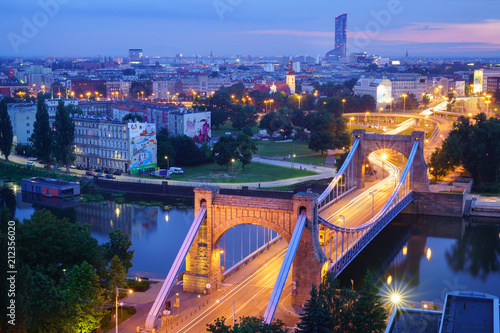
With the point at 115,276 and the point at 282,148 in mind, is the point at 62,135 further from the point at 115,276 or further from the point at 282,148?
the point at 115,276

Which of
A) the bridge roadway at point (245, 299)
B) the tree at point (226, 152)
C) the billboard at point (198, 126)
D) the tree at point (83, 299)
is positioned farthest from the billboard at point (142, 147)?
the tree at point (83, 299)

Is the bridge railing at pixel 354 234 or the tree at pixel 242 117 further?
the tree at pixel 242 117

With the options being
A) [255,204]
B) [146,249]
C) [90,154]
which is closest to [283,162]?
[90,154]

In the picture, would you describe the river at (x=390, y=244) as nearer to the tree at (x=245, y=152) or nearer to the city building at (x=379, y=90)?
the tree at (x=245, y=152)

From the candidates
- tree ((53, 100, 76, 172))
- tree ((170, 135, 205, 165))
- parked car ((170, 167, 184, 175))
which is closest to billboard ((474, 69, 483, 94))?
tree ((170, 135, 205, 165))

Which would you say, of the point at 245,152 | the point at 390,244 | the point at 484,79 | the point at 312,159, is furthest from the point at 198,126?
the point at 484,79
